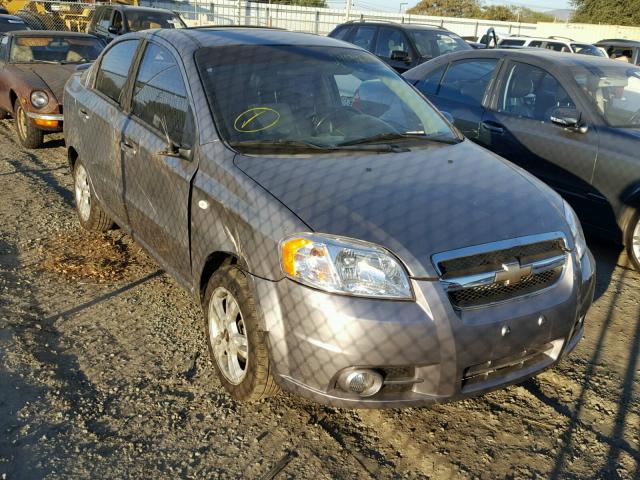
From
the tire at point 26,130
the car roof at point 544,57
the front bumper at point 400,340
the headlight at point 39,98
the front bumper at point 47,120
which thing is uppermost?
the car roof at point 544,57

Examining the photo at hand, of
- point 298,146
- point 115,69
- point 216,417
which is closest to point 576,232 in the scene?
point 298,146

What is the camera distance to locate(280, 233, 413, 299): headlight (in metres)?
2.65

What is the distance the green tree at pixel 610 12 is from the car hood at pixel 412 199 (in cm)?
4472

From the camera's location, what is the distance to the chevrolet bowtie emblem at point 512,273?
278cm

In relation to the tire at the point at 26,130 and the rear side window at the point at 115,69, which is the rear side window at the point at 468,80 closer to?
the rear side window at the point at 115,69

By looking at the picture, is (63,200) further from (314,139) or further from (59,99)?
(314,139)

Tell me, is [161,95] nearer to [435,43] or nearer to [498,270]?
[498,270]

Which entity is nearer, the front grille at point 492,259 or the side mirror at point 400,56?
the front grille at point 492,259

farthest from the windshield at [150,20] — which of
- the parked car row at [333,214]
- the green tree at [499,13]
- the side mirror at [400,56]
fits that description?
the green tree at [499,13]

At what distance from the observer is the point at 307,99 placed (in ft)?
12.5

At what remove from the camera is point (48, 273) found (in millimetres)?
4695

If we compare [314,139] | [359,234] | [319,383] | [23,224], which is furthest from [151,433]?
[23,224]

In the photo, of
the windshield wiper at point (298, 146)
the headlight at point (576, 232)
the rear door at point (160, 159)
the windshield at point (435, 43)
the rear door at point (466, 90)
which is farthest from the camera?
the windshield at point (435, 43)

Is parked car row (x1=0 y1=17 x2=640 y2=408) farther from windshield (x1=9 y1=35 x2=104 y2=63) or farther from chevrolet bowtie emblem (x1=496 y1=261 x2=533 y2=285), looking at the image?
windshield (x1=9 y1=35 x2=104 y2=63)
